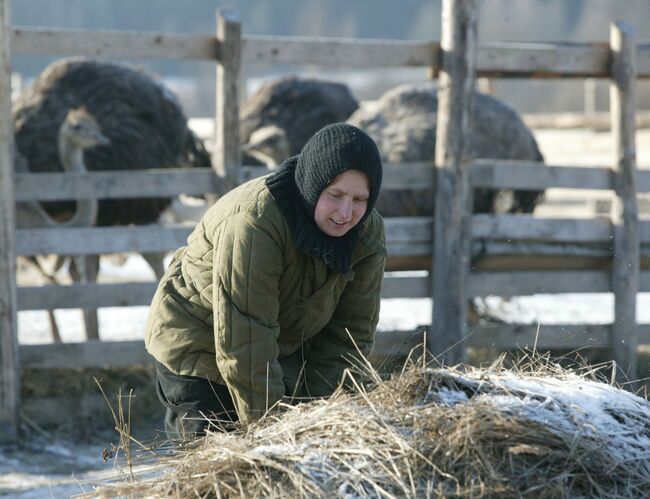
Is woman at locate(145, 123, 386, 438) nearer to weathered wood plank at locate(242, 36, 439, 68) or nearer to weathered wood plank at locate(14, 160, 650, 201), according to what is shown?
weathered wood plank at locate(14, 160, 650, 201)

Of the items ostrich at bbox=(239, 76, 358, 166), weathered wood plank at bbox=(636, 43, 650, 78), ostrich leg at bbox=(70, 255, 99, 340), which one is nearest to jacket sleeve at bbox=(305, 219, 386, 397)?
weathered wood plank at bbox=(636, 43, 650, 78)

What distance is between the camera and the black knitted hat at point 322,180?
3.24 metres

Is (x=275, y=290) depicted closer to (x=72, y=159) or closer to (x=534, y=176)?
(x=534, y=176)

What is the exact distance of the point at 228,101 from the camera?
21.1ft

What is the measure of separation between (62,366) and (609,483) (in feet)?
15.0

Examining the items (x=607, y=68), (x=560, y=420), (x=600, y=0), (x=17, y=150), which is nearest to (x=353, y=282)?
(x=560, y=420)

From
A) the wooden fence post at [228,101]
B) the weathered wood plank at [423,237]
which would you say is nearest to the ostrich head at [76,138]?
the weathered wood plank at [423,237]

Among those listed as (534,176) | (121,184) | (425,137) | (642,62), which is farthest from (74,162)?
(642,62)

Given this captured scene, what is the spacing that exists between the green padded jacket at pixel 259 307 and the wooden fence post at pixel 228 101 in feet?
8.94

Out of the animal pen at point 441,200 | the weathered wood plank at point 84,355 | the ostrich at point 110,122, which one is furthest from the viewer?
the ostrich at point 110,122

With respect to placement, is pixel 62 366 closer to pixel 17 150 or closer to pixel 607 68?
pixel 17 150

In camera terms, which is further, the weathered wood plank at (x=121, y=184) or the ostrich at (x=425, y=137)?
the ostrich at (x=425, y=137)

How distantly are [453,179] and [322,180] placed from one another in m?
3.55

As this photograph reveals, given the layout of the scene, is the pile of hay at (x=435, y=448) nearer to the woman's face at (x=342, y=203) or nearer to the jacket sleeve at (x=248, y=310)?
the jacket sleeve at (x=248, y=310)
